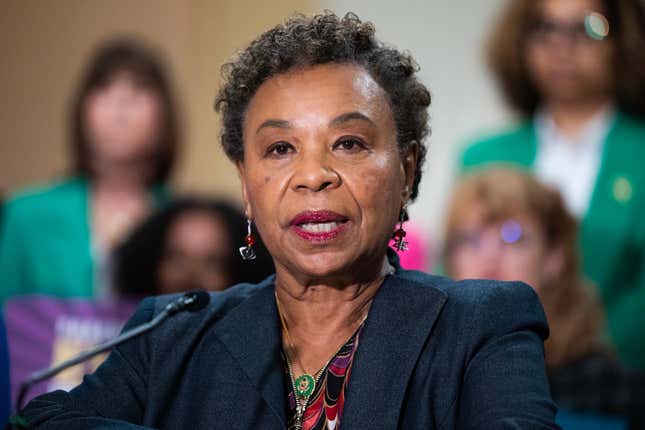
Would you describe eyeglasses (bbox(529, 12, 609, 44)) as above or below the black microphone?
Result: above

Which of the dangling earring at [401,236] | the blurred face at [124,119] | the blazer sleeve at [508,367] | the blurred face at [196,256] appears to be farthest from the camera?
the blurred face at [124,119]

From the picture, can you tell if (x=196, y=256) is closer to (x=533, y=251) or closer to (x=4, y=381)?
(x=533, y=251)

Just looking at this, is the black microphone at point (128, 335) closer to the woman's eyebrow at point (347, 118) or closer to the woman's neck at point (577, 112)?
the woman's eyebrow at point (347, 118)

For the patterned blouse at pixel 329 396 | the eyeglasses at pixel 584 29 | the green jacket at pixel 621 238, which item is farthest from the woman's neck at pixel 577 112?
the patterned blouse at pixel 329 396

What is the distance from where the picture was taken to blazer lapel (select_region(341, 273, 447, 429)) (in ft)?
5.98

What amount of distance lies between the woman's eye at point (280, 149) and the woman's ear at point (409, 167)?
9.6 inches

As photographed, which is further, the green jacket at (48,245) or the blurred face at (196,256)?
the green jacket at (48,245)

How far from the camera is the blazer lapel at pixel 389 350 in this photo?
1822mm

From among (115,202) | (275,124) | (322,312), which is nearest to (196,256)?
(115,202)

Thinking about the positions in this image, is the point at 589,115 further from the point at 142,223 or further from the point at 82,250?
the point at 82,250

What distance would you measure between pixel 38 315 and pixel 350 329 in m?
1.18

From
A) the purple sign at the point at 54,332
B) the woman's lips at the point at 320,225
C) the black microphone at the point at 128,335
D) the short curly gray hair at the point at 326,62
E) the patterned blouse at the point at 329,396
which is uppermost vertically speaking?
the short curly gray hair at the point at 326,62

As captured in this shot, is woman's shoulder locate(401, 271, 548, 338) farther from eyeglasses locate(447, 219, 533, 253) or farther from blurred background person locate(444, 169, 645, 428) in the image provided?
eyeglasses locate(447, 219, 533, 253)

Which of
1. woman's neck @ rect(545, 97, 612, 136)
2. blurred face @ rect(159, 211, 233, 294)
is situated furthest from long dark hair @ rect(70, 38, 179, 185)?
woman's neck @ rect(545, 97, 612, 136)
